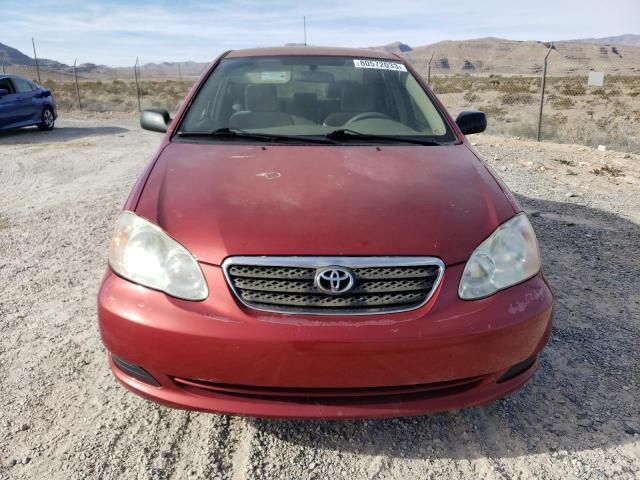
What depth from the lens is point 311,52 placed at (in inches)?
147

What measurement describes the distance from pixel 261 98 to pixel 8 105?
446 inches

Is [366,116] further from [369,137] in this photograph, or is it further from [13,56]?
[13,56]

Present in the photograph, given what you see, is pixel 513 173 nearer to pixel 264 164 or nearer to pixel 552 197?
pixel 552 197

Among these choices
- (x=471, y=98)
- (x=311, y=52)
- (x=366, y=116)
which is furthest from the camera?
(x=471, y=98)

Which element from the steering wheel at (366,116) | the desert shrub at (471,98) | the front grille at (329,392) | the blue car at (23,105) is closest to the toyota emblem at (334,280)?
the front grille at (329,392)

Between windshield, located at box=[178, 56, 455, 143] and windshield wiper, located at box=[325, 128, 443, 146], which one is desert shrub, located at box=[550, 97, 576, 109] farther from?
windshield wiper, located at box=[325, 128, 443, 146]

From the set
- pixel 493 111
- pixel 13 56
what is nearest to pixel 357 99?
pixel 493 111

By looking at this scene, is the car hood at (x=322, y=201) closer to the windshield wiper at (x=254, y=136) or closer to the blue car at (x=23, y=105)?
the windshield wiper at (x=254, y=136)

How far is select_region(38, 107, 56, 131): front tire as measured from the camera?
13.3 meters

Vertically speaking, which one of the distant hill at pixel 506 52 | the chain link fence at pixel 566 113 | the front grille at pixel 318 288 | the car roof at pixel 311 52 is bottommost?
the chain link fence at pixel 566 113

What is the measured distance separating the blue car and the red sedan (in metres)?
12.0

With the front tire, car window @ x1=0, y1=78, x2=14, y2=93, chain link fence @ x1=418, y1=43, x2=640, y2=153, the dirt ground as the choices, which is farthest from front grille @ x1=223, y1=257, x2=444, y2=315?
the front tire

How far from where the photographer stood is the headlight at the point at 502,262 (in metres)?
1.95

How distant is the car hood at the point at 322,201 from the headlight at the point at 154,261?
0.14ft
